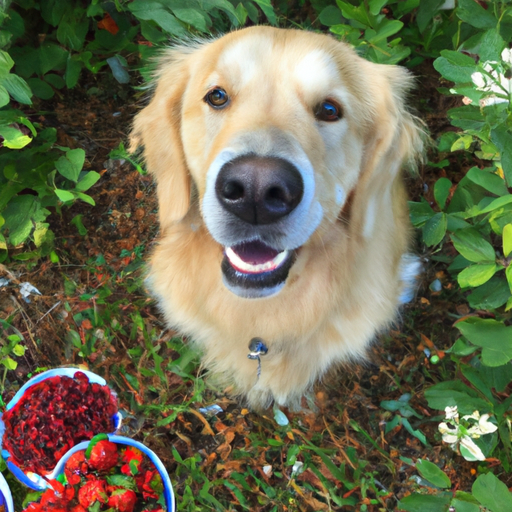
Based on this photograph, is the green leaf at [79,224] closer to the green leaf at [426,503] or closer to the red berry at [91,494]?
the red berry at [91,494]

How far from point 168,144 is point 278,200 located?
2.64 feet

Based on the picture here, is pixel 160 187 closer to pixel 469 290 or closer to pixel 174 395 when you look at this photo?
pixel 174 395

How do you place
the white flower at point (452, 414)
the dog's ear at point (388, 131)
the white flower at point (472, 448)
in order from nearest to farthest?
the white flower at point (472, 448) < the white flower at point (452, 414) < the dog's ear at point (388, 131)

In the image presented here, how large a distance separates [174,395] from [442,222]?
5.49 feet

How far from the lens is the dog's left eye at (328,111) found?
170cm

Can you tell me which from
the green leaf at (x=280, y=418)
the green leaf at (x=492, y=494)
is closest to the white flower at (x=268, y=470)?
the green leaf at (x=280, y=418)

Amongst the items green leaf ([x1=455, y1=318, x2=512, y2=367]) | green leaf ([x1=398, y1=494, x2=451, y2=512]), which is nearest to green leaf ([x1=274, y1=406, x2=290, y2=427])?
green leaf ([x1=398, y1=494, x2=451, y2=512])

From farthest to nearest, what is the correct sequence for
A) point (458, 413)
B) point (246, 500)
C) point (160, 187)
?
point (246, 500)
point (160, 187)
point (458, 413)

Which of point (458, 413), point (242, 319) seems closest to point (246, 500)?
point (242, 319)

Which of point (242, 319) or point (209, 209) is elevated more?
point (209, 209)

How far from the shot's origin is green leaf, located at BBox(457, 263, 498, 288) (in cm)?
157

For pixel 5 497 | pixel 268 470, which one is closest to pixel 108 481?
pixel 5 497

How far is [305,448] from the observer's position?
2.34m

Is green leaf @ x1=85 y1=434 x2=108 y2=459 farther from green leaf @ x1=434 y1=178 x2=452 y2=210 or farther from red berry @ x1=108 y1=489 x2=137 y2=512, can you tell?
green leaf @ x1=434 y1=178 x2=452 y2=210
